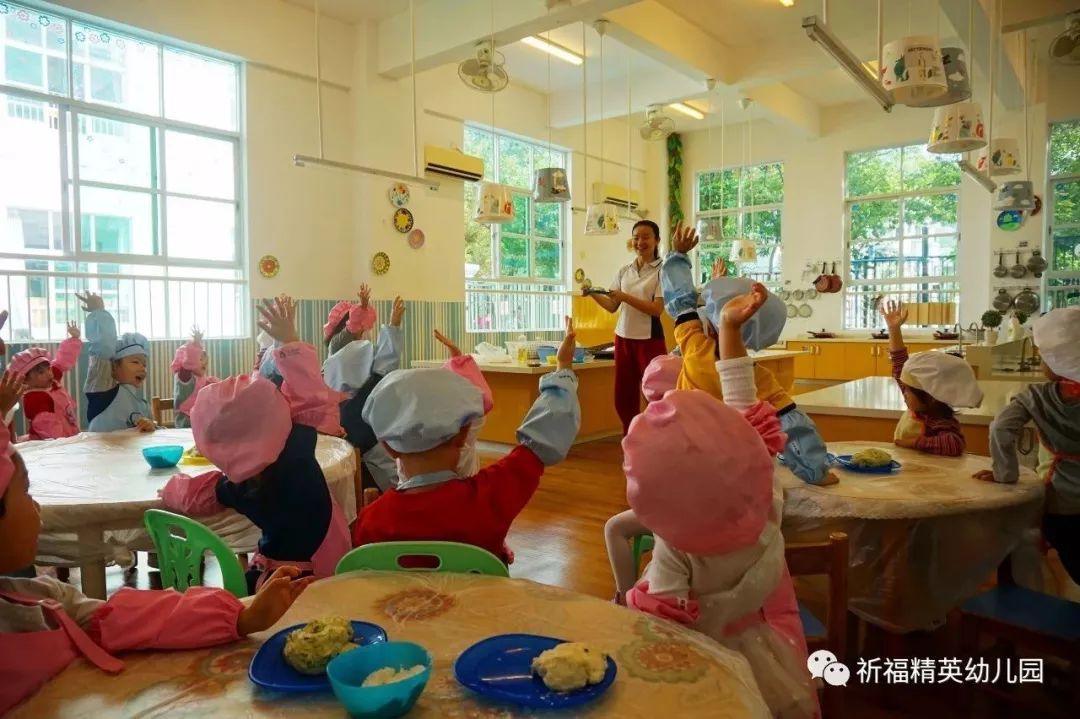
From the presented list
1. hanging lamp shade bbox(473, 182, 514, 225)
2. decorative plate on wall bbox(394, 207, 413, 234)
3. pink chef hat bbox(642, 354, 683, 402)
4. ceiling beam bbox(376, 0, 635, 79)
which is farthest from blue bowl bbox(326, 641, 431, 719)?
decorative plate on wall bbox(394, 207, 413, 234)

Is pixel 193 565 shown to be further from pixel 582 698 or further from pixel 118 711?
pixel 582 698

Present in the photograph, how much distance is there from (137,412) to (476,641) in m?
2.87

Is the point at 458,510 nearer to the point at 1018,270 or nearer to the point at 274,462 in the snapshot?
the point at 274,462

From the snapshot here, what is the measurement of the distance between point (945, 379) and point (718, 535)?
1.55 meters

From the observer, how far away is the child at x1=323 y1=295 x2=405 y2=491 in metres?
2.70

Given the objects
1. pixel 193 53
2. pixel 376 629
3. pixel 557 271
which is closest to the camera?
pixel 376 629

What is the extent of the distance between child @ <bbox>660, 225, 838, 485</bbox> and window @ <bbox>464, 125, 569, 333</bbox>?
631cm

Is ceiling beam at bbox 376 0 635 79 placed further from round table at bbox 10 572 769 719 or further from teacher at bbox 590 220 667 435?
round table at bbox 10 572 769 719

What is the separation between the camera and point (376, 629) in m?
0.96

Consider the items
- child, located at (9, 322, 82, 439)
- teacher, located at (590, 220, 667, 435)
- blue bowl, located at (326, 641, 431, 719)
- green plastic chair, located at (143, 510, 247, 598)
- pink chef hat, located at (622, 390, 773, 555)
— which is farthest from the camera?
teacher, located at (590, 220, 667, 435)

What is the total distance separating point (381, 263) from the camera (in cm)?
684

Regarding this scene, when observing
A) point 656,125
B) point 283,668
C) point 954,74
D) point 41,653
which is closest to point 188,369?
point 41,653

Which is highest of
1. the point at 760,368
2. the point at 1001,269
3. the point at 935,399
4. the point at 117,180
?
the point at 117,180

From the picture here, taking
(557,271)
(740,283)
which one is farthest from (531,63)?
(740,283)
